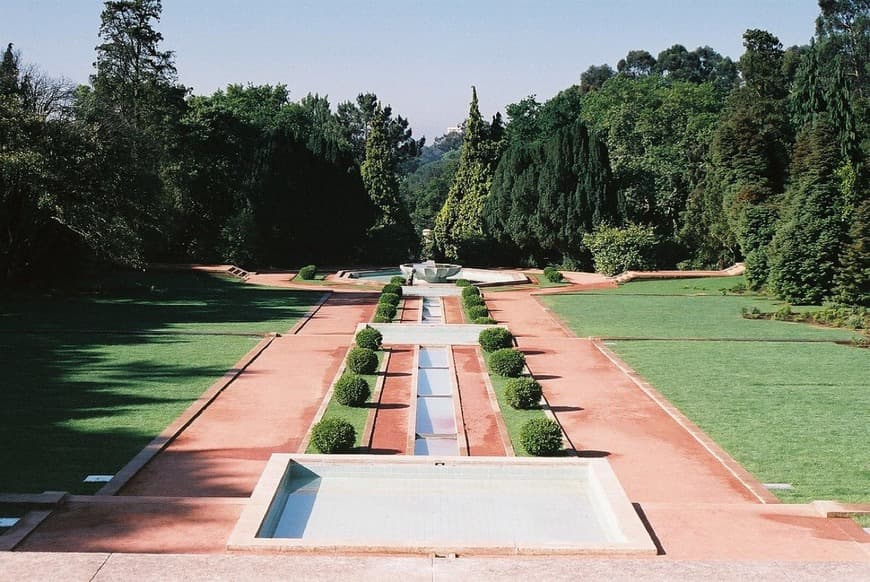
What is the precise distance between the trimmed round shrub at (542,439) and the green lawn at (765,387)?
2.74 metres

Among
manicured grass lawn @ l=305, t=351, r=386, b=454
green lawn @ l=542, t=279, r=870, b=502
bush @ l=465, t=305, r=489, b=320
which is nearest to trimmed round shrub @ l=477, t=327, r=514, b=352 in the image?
green lawn @ l=542, t=279, r=870, b=502

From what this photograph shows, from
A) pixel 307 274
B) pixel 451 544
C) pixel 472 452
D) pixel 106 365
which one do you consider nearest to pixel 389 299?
pixel 106 365

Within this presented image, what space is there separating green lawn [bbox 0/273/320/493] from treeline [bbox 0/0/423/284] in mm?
2561

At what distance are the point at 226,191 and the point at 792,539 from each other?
40.8 m

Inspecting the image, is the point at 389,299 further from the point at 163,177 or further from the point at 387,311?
the point at 163,177

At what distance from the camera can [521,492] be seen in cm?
1096

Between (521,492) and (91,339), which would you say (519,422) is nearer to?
(521,492)

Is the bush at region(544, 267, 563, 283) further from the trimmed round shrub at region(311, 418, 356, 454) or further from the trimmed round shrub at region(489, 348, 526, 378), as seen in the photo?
the trimmed round shrub at region(311, 418, 356, 454)

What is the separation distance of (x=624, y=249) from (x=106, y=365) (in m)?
29.9

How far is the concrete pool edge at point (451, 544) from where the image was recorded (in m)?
8.57


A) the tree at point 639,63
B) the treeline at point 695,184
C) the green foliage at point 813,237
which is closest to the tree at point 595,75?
the tree at point 639,63

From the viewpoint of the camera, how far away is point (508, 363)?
18.0 meters

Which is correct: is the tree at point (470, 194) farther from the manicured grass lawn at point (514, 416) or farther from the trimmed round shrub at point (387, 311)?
the manicured grass lawn at point (514, 416)

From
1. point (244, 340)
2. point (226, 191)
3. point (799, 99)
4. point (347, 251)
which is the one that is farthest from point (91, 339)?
point (799, 99)
